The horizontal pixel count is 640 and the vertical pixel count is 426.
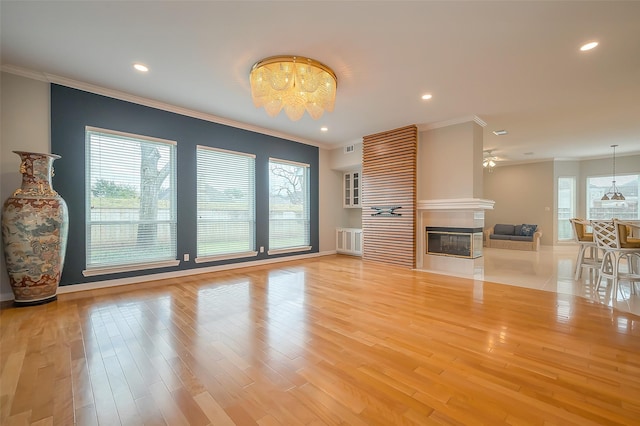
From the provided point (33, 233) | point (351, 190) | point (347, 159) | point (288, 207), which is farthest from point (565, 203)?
point (33, 233)

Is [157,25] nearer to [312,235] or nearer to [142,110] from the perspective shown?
[142,110]

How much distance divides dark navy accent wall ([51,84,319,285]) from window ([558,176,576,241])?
8600 millimetres

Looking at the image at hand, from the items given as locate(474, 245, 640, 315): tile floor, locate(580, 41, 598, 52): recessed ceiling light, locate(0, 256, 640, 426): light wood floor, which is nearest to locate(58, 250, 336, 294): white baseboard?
locate(0, 256, 640, 426): light wood floor

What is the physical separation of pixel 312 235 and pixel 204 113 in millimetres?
3589

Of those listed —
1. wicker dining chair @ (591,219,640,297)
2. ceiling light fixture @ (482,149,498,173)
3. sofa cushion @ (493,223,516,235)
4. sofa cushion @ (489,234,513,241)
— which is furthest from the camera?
sofa cushion @ (493,223,516,235)

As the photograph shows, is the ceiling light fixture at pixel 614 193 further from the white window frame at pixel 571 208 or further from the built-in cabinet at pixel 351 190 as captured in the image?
the built-in cabinet at pixel 351 190

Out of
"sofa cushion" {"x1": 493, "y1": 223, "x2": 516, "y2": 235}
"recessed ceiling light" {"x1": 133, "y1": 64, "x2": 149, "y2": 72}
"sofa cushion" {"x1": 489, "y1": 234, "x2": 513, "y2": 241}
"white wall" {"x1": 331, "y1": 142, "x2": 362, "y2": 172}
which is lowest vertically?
"sofa cushion" {"x1": 489, "y1": 234, "x2": 513, "y2": 241}

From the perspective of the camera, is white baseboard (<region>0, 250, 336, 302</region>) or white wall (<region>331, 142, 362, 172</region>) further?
white wall (<region>331, 142, 362, 172</region>)

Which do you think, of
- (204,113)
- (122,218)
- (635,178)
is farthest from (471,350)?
(635,178)

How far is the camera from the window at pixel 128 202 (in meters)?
3.82

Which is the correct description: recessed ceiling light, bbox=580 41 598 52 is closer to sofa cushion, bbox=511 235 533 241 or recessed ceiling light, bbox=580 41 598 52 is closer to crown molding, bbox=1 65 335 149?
crown molding, bbox=1 65 335 149

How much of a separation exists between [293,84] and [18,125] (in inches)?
137

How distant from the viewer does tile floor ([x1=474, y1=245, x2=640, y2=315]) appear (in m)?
3.42

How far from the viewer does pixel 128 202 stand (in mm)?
4090
